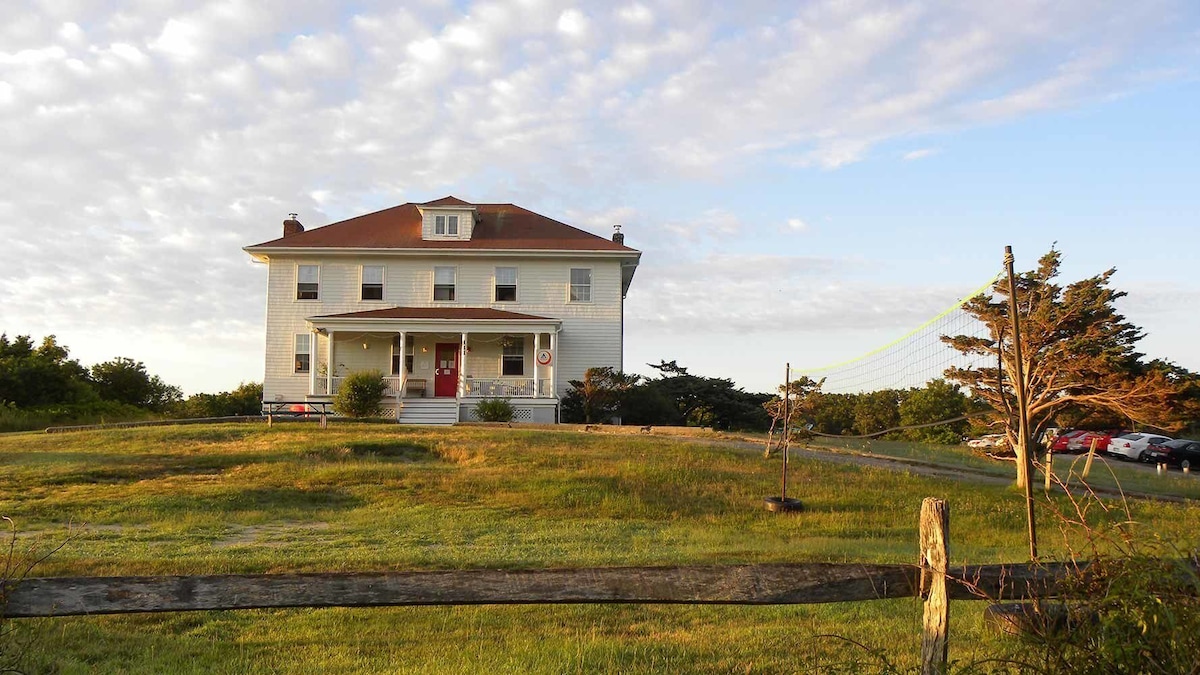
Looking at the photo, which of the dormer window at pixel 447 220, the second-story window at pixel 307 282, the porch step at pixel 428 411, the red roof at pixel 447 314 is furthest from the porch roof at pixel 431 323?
the dormer window at pixel 447 220

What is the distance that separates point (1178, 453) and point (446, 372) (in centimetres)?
2929

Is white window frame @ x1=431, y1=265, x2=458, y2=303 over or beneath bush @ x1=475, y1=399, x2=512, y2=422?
over

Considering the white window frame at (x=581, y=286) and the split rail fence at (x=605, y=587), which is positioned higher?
the white window frame at (x=581, y=286)

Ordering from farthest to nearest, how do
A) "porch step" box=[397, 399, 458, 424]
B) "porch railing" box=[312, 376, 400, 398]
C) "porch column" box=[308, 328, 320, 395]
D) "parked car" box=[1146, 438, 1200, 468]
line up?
"parked car" box=[1146, 438, 1200, 468]
"porch column" box=[308, 328, 320, 395]
"porch railing" box=[312, 376, 400, 398]
"porch step" box=[397, 399, 458, 424]

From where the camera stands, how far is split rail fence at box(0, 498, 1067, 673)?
4.39 m

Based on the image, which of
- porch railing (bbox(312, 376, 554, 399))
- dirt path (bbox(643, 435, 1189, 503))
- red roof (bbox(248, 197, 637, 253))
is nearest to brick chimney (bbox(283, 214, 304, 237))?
red roof (bbox(248, 197, 637, 253))

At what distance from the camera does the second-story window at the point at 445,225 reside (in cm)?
3491

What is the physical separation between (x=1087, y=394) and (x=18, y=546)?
18753 millimetres

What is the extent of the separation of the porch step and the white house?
1.43m

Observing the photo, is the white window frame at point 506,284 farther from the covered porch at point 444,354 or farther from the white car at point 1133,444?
the white car at point 1133,444

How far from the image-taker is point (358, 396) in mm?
29031

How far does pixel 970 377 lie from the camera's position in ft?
62.3

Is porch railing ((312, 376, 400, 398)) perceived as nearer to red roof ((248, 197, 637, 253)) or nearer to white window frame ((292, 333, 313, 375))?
white window frame ((292, 333, 313, 375))

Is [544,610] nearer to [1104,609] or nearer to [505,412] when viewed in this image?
[1104,609]
